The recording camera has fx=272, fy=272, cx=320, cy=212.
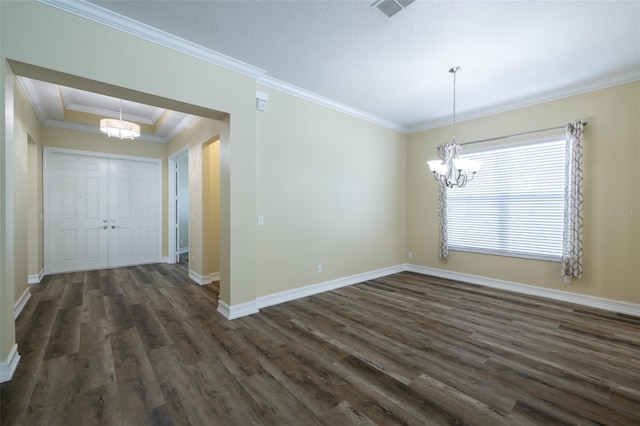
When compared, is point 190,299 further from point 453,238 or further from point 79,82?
point 453,238

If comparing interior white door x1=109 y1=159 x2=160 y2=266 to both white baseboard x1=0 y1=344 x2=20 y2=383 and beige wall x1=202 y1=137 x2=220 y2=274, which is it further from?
white baseboard x1=0 y1=344 x2=20 y2=383

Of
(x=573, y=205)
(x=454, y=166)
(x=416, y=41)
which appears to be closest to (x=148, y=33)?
(x=416, y=41)

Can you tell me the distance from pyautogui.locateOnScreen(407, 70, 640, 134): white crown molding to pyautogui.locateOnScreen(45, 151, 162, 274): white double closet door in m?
6.47

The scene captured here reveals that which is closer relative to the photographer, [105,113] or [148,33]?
[148,33]

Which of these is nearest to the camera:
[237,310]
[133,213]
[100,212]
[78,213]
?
[237,310]

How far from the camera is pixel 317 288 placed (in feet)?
14.2

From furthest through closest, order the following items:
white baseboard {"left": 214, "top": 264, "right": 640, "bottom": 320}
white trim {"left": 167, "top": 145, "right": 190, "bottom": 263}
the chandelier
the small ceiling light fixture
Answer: white trim {"left": 167, "top": 145, "right": 190, "bottom": 263} < the small ceiling light fixture < white baseboard {"left": 214, "top": 264, "right": 640, "bottom": 320} < the chandelier

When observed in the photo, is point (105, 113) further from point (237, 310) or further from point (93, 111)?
point (237, 310)

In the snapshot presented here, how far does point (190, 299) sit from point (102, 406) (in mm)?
2193

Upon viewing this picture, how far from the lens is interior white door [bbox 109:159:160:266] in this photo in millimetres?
5969

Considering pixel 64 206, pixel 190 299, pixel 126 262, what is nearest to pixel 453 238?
pixel 190 299

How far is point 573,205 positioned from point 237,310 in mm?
4825

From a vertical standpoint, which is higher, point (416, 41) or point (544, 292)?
point (416, 41)

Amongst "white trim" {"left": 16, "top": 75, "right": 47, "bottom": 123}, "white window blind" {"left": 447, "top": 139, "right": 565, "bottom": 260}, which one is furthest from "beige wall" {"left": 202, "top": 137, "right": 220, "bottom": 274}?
"white window blind" {"left": 447, "top": 139, "right": 565, "bottom": 260}
